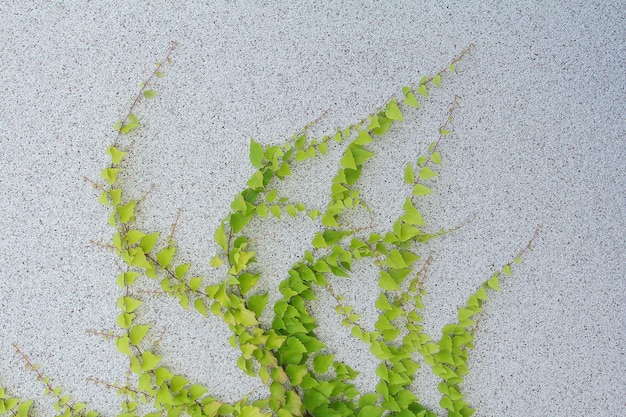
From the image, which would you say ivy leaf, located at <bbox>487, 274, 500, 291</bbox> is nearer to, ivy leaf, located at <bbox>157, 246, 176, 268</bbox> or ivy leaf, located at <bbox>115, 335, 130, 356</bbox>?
ivy leaf, located at <bbox>157, 246, 176, 268</bbox>

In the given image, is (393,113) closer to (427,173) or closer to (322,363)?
(427,173)

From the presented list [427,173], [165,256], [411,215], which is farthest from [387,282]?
[165,256]

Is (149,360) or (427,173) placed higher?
(427,173)

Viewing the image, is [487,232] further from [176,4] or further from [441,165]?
[176,4]

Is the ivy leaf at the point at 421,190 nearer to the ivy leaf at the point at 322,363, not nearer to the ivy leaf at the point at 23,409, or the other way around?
the ivy leaf at the point at 322,363

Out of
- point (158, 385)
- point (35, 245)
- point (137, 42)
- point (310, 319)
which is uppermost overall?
point (137, 42)

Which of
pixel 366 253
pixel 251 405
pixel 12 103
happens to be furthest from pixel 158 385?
pixel 12 103
